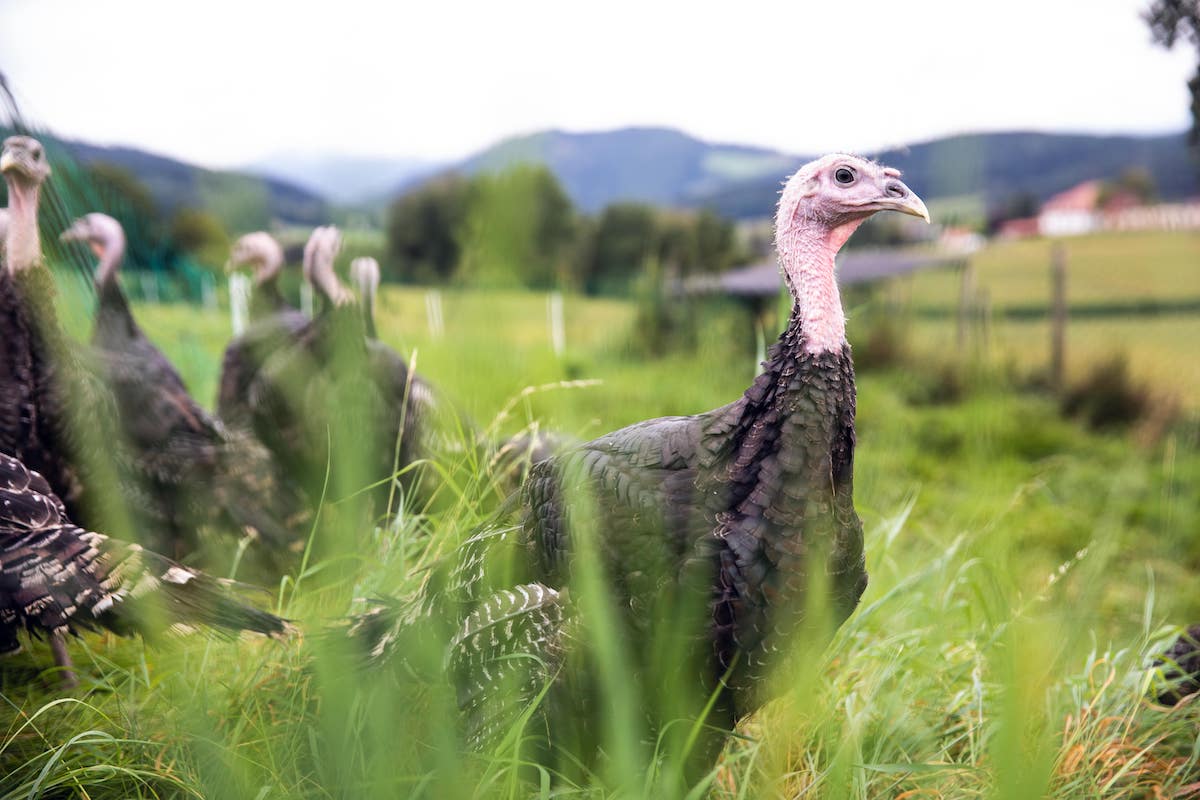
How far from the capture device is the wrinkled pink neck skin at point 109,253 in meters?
4.00

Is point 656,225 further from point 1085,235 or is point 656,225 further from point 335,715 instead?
point 335,715

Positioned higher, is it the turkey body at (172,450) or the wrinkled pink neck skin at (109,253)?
the wrinkled pink neck skin at (109,253)

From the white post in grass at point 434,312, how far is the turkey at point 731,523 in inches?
28.9

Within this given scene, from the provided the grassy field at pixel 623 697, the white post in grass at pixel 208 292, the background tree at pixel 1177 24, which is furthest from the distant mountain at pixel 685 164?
the white post in grass at pixel 208 292

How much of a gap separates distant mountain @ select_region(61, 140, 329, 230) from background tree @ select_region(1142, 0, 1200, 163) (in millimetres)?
3069

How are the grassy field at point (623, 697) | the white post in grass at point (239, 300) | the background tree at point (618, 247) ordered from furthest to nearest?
the background tree at point (618, 247)
the white post in grass at point (239, 300)
the grassy field at point (623, 697)

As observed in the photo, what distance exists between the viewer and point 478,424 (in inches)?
137

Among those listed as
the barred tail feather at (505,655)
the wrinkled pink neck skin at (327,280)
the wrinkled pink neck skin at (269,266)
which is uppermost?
the wrinkled pink neck skin at (269,266)

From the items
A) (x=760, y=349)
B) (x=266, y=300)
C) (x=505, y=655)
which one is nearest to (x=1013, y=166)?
(x=760, y=349)

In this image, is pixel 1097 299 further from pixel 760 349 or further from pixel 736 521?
pixel 736 521

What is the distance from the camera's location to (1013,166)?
586 cm

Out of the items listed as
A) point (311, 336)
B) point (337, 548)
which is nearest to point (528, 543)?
point (337, 548)

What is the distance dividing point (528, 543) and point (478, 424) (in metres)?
1.31

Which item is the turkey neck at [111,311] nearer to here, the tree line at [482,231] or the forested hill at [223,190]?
the forested hill at [223,190]
